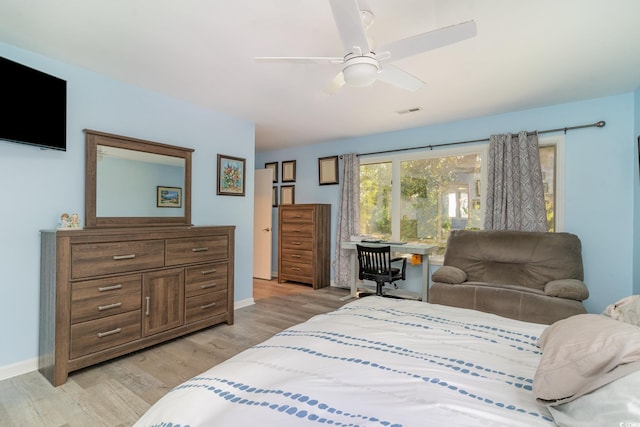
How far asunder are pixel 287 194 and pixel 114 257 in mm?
3699

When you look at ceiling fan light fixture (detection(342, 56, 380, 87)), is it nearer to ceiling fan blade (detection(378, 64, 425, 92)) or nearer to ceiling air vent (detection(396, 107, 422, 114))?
ceiling fan blade (detection(378, 64, 425, 92))

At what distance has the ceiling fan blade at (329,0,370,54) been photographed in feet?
4.54

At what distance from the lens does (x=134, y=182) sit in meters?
2.99

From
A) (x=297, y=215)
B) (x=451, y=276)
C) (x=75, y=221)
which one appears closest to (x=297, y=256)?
(x=297, y=215)

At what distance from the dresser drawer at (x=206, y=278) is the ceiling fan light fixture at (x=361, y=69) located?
7.66 ft

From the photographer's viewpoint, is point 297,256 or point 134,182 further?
point 297,256

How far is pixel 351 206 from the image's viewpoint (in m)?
5.00

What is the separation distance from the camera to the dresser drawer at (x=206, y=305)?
3039mm

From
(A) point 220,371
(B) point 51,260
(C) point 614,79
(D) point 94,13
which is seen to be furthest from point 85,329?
(C) point 614,79

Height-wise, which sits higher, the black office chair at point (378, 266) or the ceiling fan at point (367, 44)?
the ceiling fan at point (367, 44)

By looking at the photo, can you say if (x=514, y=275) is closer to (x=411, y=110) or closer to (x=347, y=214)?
(x=411, y=110)

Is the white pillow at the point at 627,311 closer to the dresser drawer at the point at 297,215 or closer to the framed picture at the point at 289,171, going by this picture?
the dresser drawer at the point at 297,215

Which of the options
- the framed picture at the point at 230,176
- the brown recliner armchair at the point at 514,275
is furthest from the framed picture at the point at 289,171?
the brown recliner armchair at the point at 514,275

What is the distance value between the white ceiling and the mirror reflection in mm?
707
